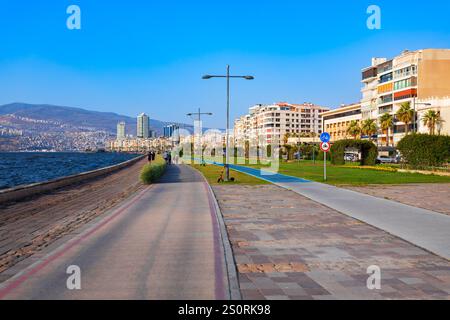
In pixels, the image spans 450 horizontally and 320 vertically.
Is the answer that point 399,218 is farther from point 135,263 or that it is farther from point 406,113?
point 406,113

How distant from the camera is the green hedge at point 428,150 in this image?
37.6m

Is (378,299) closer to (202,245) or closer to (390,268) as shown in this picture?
(390,268)

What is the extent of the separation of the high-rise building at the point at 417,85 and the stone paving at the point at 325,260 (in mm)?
56325

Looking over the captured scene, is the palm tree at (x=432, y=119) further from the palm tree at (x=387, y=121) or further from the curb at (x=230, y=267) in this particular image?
the curb at (x=230, y=267)

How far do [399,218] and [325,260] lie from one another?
598 centimetres

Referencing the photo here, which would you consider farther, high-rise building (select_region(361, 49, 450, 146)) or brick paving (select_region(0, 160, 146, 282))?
high-rise building (select_region(361, 49, 450, 146))

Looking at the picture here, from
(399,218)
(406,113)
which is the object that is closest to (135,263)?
(399,218)

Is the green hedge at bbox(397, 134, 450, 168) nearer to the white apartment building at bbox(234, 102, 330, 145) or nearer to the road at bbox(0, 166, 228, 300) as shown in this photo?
the road at bbox(0, 166, 228, 300)

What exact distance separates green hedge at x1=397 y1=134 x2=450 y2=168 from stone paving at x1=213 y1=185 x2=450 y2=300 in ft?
92.9

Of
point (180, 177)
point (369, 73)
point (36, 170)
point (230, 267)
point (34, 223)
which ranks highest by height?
point (369, 73)

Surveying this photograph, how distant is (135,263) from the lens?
778cm

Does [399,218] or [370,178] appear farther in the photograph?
[370,178]

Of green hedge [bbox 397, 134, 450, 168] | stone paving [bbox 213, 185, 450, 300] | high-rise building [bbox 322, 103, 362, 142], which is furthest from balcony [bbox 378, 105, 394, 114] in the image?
stone paving [bbox 213, 185, 450, 300]

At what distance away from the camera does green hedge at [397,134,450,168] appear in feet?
123
